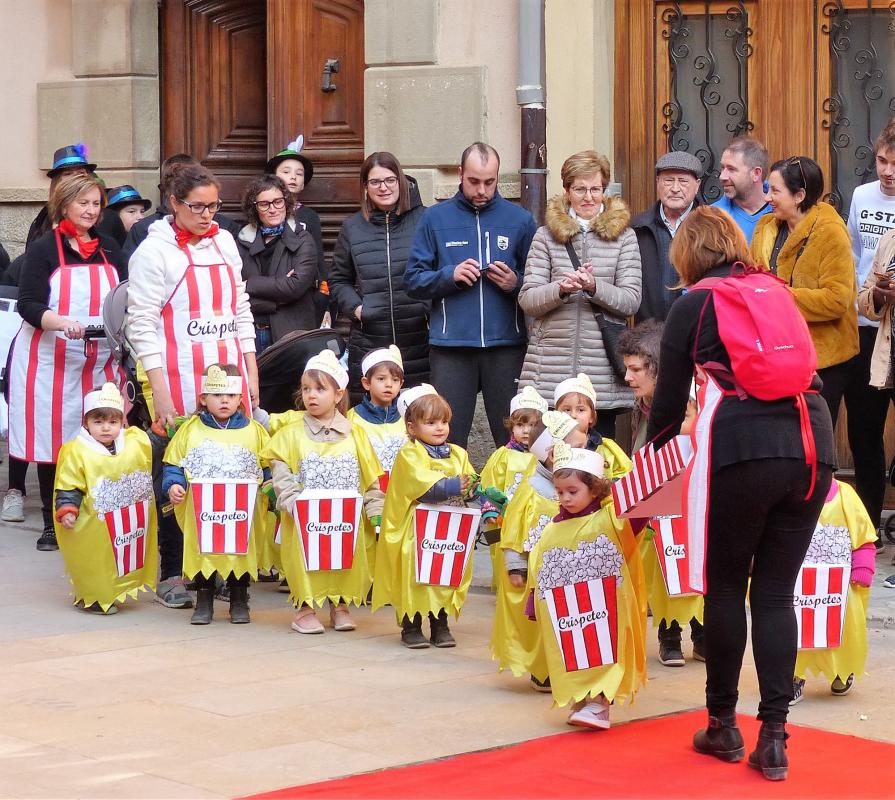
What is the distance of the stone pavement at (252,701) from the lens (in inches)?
199

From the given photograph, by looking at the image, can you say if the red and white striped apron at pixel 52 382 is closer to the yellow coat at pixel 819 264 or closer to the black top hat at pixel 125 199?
the black top hat at pixel 125 199

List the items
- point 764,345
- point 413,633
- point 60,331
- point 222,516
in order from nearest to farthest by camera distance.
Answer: point 764,345
point 413,633
point 222,516
point 60,331

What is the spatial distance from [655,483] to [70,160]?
5354mm

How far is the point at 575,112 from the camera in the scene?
9.48 meters

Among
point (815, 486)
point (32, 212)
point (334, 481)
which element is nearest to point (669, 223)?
point (334, 481)

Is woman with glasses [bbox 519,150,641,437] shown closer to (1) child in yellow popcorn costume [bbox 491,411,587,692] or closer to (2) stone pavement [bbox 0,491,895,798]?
(2) stone pavement [bbox 0,491,895,798]

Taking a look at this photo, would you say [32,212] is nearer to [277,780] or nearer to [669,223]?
[669,223]

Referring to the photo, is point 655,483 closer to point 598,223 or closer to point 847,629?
point 847,629

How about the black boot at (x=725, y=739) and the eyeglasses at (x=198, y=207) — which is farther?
the eyeglasses at (x=198, y=207)

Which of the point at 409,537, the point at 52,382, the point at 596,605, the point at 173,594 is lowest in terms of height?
the point at 173,594

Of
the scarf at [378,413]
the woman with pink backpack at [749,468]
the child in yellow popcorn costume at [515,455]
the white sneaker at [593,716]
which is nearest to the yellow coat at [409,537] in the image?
the child in yellow popcorn costume at [515,455]

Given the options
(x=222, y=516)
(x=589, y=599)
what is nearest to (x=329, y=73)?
(x=222, y=516)

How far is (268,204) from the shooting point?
8.66m

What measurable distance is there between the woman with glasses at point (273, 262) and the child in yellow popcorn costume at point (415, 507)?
1992 millimetres
